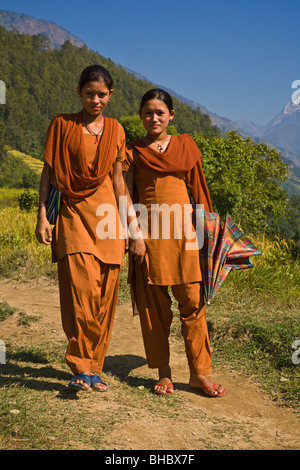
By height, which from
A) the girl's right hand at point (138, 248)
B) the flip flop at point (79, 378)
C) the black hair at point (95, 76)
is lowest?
the flip flop at point (79, 378)

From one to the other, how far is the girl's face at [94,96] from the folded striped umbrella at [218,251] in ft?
3.13

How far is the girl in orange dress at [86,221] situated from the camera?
3.00 meters

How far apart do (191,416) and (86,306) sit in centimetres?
92

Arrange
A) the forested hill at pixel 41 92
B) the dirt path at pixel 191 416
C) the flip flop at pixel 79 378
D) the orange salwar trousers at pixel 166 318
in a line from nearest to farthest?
the dirt path at pixel 191 416 → the flip flop at pixel 79 378 → the orange salwar trousers at pixel 166 318 → the forested hill at pixel 41 92

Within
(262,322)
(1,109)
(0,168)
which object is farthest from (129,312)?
(1,109)

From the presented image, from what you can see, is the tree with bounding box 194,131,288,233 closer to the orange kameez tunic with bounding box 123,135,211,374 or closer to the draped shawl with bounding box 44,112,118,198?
the orange kameez tunic with bounding box 123,135,211,374

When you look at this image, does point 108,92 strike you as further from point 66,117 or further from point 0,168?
point 0,168

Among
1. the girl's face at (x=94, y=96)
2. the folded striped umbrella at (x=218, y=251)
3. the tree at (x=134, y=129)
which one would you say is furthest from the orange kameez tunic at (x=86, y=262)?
the tree at (x=134, y=129)

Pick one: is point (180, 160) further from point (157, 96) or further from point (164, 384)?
point (164, 384)

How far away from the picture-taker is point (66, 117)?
312 centimetres

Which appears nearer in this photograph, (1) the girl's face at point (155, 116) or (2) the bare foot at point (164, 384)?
(1) the girl's face at point (155, 116)

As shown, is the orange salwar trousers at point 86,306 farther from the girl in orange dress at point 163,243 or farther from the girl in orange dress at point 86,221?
the girl in orange dress at point 163,243

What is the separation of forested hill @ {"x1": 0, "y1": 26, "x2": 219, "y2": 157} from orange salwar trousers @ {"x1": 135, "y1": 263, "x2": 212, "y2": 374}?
204 feet

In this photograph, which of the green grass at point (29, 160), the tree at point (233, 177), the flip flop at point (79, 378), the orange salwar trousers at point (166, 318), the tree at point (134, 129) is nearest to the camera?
the flip flop at point (79, 378)
